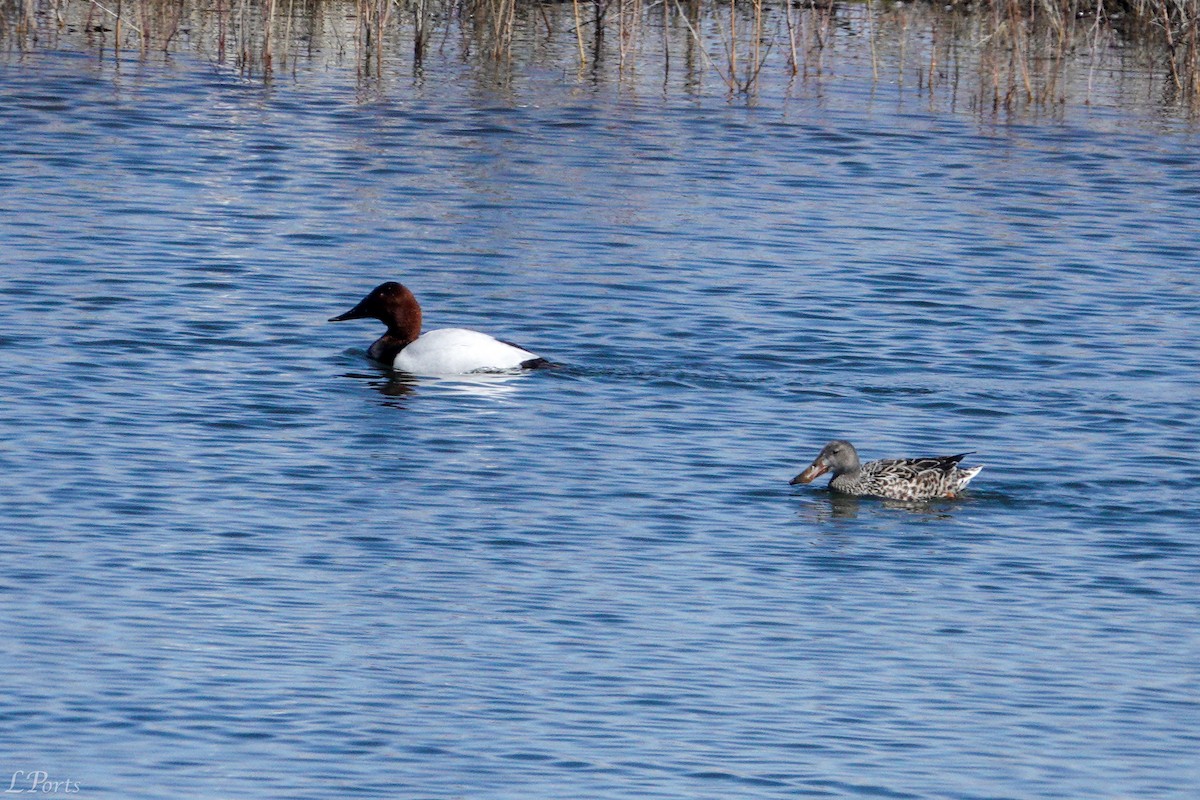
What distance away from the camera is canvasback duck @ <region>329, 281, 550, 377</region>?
14305 millimetres

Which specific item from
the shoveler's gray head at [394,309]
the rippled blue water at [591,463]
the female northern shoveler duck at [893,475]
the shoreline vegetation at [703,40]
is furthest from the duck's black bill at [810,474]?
the shoreline vegetation at [703,40]

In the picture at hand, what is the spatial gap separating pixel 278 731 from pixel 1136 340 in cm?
965

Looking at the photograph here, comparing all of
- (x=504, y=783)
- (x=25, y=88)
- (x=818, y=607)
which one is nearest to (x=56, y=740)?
(x=504, y=783)

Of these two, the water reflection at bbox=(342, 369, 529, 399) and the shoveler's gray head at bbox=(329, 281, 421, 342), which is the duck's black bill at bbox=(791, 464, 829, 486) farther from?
the shoveler's gray head at bbox=(329, 281, 421, 342)

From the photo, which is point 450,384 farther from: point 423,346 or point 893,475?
point 893,475

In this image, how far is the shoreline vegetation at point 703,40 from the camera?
25.5 meters

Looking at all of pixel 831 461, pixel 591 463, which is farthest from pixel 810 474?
pixel 591 463

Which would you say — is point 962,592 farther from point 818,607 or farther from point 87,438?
point 87,438

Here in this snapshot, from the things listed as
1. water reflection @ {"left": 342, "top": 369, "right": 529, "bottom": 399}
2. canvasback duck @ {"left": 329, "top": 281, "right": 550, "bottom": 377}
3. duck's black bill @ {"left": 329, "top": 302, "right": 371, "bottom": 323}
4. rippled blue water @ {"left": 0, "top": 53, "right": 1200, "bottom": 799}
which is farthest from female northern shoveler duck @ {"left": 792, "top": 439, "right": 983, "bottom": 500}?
duck's black bill @ {"left": 329, "top": 302, "right": 371, "bottom": 323}

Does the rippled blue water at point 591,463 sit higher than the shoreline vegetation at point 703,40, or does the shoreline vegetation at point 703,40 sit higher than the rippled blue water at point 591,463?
the shoreline vegetation at point 703,40

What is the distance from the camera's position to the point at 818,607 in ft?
31.5

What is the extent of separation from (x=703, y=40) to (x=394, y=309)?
14821 millimetres

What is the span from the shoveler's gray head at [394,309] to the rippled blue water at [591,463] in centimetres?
38

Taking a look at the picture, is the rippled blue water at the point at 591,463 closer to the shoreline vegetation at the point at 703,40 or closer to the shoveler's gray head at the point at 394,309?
the shoveler's gray head at the point at 394,309
